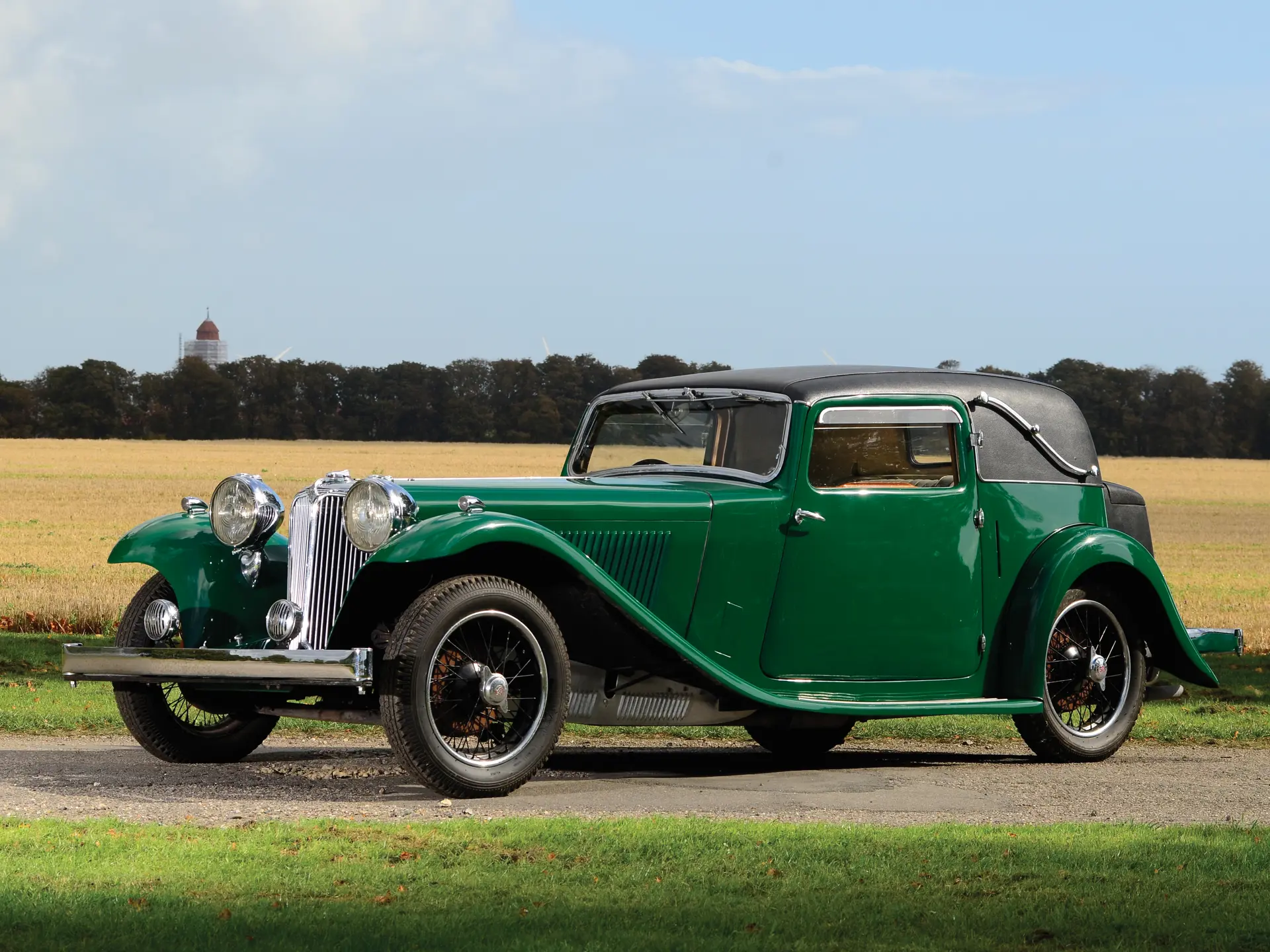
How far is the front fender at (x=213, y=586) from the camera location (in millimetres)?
8547

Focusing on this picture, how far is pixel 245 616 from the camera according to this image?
859 cm

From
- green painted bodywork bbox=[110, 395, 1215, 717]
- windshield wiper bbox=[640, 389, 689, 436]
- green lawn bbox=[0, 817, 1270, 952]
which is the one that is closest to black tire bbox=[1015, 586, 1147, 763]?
green painted bodywork bbox=[110, 395, 1215, 717]

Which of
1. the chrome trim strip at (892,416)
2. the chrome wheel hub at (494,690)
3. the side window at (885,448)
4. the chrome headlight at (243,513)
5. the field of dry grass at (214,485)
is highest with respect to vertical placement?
the chrome trim strip at (892,416)

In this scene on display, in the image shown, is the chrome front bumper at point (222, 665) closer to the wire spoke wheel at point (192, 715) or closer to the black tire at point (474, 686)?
the black tire at point (474, 686)

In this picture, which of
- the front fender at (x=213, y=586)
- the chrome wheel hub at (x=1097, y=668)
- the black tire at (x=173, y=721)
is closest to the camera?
the front fender at (x=213, y=586)

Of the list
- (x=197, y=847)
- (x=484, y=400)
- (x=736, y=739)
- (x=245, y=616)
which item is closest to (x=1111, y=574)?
(x=736, y=739)

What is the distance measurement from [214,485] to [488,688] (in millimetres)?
51065

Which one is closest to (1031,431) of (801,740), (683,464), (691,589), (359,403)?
(683,464)

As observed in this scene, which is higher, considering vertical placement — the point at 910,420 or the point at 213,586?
the point at 910,420

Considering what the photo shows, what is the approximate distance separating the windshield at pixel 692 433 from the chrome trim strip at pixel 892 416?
0.27 metres

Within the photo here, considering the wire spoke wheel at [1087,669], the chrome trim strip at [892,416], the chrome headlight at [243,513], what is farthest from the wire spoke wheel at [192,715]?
the wire spoke wheel at [1087,669]

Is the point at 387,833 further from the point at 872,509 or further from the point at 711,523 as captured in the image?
the point at 872,509

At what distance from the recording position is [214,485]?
56.9 metres

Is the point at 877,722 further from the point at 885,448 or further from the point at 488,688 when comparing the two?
the point at 488,688
